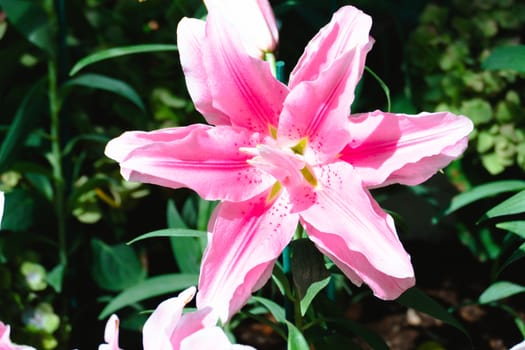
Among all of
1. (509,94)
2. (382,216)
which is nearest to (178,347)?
(382,216)

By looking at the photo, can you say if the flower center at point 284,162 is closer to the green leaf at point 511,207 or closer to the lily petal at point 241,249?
the lily petal at point 241,249

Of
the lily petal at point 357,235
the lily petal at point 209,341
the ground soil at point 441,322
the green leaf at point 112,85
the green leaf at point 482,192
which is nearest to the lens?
the lily petal at point 209,341

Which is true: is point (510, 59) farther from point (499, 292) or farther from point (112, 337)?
point (112, 337)

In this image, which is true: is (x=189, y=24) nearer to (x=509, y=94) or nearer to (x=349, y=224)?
(x=349, y=224)

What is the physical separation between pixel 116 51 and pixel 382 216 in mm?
492

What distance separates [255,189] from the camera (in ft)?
2.89

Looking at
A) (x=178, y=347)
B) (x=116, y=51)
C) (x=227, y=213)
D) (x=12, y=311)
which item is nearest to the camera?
(x=178, y=347)

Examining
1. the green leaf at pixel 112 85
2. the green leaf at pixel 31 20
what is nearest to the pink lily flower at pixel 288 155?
the green leaf at pixel 112 85

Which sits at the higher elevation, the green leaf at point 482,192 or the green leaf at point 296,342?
the green leaf at point 296,342

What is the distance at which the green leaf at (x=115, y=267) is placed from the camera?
1.57 m

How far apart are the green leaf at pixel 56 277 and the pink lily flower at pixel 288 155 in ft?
2.19

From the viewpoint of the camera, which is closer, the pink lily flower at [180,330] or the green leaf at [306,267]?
the pink lily flower at [180,330]

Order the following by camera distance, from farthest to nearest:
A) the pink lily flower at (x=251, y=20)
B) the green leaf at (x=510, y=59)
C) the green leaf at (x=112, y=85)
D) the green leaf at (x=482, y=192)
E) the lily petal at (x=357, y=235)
→ the green leaf at (x=112, y=85)
the green leaf at (x=482, y=192)
the green leaf at (x=510, y=59)
the pink lily flower at (x=251, y=20)
the lily petal at (x=357, y=235)

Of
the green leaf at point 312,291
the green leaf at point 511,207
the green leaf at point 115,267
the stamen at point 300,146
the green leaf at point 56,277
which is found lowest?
the green leaf at point 115,267
